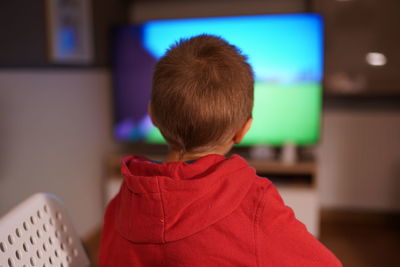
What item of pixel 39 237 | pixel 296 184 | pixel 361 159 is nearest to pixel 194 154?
pixel 39 237

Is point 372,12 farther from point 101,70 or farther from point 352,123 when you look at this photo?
point 101,70

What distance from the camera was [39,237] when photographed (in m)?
0.81

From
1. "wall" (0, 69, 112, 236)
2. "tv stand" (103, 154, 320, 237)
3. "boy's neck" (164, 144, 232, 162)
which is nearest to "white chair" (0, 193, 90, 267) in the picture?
"boy's neck" (164, 144, 232, 162)

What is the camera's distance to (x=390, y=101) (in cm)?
278

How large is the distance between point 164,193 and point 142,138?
2.09 m

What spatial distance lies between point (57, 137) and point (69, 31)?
69cm

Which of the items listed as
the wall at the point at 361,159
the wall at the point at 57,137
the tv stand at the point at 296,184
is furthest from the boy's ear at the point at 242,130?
the wall at the point at 361,159

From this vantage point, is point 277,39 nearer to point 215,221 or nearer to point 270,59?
point 270,59

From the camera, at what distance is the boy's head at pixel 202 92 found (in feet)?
2.48

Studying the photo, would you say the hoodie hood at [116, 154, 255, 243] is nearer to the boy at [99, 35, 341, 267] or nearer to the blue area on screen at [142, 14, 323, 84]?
the boy at [99, 35, 341, 267]

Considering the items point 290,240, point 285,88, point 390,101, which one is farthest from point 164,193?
point 390,101

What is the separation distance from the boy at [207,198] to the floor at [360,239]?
1.72m

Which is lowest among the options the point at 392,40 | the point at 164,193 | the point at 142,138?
the point at 142,138

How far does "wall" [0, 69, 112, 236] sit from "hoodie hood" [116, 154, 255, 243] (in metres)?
1.43
